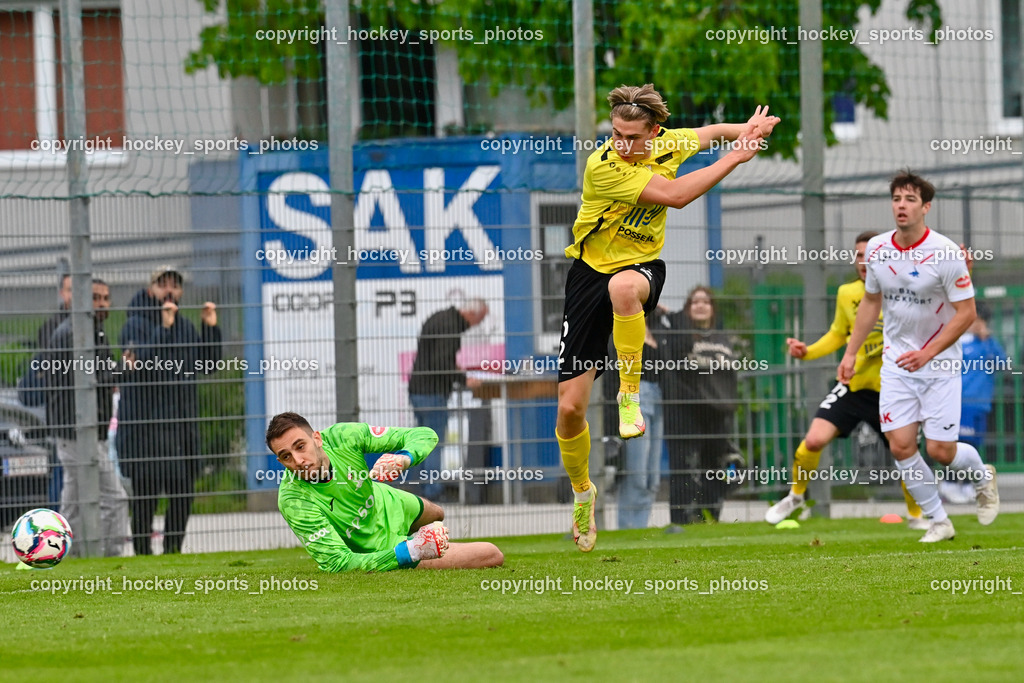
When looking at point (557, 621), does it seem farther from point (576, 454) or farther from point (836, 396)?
point (836, 396)

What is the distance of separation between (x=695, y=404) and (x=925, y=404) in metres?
2.67

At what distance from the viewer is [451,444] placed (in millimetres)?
10609

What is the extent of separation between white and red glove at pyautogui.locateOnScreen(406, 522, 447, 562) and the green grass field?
150mm

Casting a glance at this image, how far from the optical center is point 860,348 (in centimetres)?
1003

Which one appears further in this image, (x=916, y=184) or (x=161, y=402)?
(x=161, y=402)

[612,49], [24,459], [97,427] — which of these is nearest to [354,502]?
[97,427]

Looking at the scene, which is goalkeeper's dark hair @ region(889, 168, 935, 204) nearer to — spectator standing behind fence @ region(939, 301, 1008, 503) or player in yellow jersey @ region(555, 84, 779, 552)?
player in yellow jersey @ region(555, 84, 779, 552)

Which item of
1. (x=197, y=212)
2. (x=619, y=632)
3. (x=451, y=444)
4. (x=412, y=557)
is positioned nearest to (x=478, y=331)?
(x=451, y=444)

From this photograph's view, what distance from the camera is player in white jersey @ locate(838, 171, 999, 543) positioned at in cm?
847

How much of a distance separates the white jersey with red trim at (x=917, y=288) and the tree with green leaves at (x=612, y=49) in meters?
3.87

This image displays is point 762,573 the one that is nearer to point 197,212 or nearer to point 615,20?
point 197,212

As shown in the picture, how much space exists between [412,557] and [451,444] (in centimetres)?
318

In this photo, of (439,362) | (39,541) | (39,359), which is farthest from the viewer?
(439,362)

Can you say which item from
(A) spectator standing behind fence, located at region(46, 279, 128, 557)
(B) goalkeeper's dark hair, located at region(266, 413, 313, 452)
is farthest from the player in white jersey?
(A) spectator standing behind fence, located at region(46, 279, 128, 557)
